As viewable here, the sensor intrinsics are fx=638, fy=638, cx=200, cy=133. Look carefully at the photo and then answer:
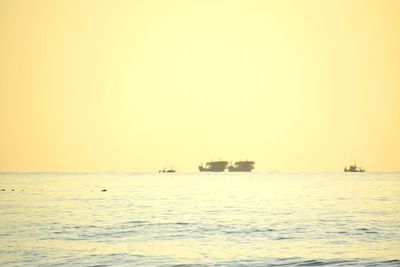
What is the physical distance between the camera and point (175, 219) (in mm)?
66750

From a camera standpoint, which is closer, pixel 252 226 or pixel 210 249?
pixel 210 249

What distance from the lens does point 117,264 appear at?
3728cm

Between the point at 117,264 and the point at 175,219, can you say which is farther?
the point at 175,219

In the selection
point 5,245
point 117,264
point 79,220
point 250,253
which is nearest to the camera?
point 117,264

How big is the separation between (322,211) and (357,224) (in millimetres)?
17117

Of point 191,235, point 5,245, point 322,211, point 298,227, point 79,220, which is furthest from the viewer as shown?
point 322,211

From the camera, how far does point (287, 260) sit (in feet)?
127

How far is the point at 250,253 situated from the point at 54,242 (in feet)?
48.8

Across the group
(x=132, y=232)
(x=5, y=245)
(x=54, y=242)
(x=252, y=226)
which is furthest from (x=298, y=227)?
(x=5, y=245)

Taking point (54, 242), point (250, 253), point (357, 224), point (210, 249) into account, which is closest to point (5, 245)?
point (54, 242)

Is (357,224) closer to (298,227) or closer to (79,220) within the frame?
(298,227)

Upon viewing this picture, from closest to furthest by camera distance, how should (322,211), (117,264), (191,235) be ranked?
(117,264)
(191,235)
(322,211)

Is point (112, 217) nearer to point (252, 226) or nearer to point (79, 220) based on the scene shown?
point (79, 220)

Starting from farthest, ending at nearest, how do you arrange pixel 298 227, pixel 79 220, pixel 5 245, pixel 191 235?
pixel 79 220 < pixel 298 227 < pixel 191 235 < pixel 5 245
